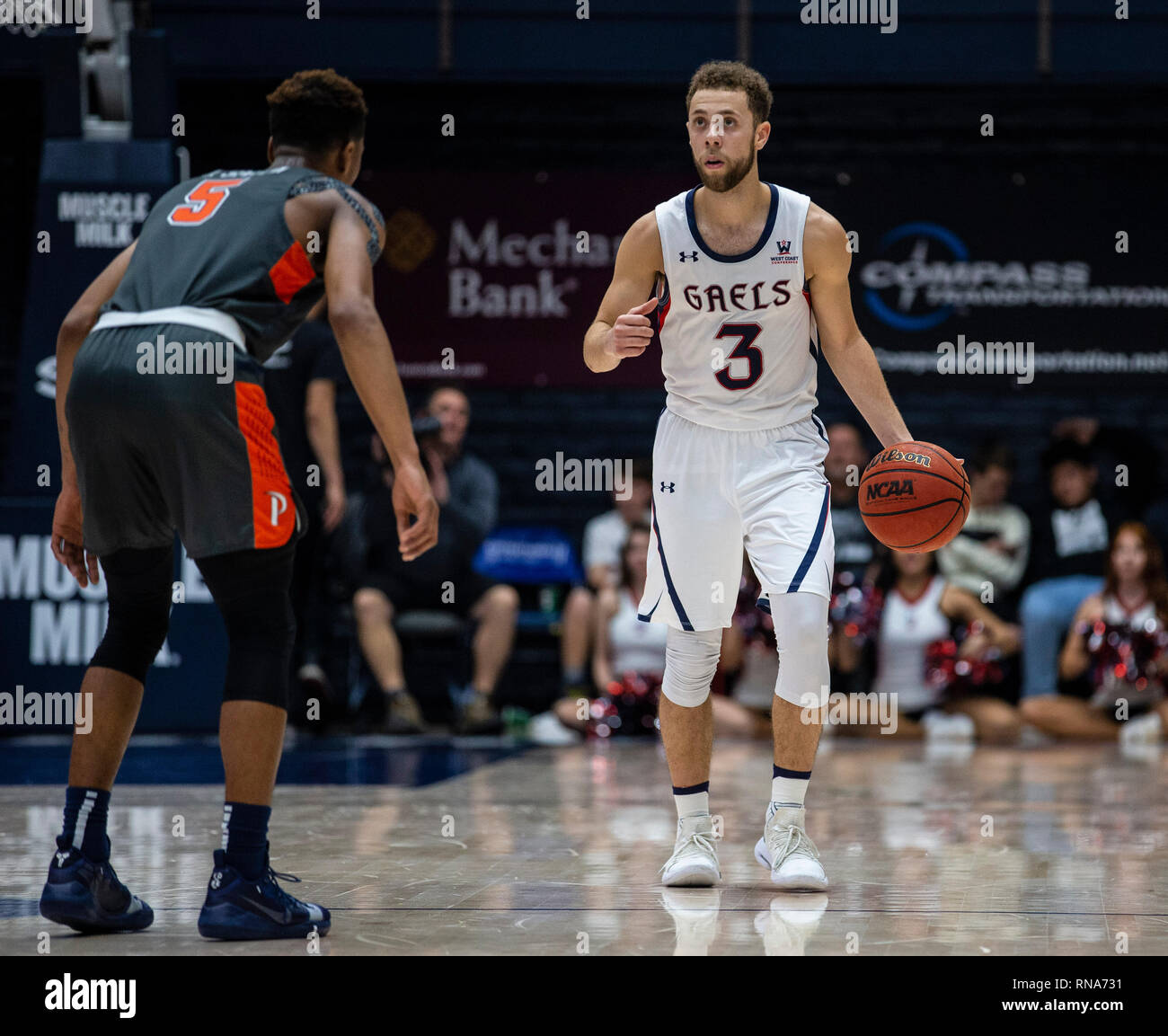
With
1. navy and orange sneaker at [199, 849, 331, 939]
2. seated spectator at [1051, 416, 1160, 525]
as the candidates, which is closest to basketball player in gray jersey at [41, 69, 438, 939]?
navy and orange sneaker at [199, 849, 331, 939]

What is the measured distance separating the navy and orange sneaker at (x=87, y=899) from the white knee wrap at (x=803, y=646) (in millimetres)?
1607

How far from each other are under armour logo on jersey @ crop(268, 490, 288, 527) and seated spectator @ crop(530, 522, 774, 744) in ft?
16.9

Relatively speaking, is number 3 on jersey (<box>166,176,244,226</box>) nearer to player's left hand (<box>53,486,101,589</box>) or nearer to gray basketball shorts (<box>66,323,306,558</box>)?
gray basketball shorts (<box>66,323,306,558</box>)

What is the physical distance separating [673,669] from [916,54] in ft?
20.2

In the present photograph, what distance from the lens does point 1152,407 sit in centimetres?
988

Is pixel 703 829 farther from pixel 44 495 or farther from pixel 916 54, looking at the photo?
pixel 916 54

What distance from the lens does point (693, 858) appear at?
3826 millimetres

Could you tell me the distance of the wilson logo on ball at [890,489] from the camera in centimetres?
407

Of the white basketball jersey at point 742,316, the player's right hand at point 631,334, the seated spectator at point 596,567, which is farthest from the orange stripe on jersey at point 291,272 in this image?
the seated spectator at point 596,567

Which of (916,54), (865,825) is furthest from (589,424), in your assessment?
(865,825)

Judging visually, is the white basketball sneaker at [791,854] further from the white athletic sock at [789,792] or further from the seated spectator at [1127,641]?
the seated spectator at [1127,641]

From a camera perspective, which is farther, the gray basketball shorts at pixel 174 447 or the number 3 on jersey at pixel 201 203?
the number 3 on jersey at pixel 201 203

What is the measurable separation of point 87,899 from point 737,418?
75.8 inches
